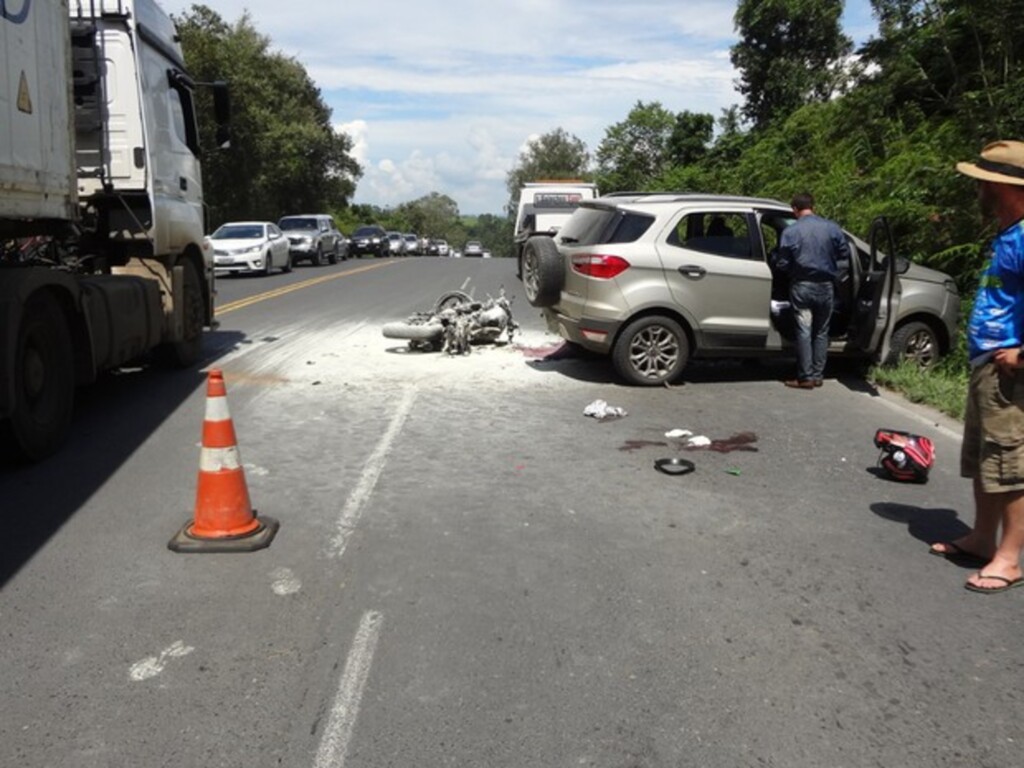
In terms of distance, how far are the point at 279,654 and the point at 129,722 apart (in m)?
0.63

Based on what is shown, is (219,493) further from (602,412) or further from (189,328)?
(189,328)

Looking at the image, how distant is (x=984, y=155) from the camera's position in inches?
164

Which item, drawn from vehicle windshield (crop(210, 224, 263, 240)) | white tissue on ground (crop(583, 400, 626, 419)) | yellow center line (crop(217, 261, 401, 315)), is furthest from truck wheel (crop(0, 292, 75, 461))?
vehicle windshield (crop(210, 224, 263, 240))

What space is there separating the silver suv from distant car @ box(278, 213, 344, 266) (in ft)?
74.9

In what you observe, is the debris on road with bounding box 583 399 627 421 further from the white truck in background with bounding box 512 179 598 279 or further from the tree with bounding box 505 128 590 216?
the tree with bounding box 505 128 590 216

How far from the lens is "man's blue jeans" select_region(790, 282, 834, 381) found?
27.8 ft

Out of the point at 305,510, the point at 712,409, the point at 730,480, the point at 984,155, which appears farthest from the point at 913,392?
the point at 305,510

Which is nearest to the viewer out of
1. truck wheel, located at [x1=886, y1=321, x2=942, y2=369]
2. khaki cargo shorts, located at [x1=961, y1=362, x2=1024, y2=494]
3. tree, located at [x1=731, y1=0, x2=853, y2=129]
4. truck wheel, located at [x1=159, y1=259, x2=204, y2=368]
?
khaki cargo shorts, located at [x1=961, y1=362, x2=1024, y2=494]

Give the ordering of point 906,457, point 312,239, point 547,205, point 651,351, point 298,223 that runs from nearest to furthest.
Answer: point 906,457 < point 651,351 < point 547,205 < point 312,239 < point 298,223

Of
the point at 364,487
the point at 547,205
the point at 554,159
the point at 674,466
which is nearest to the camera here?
the point at 364,487

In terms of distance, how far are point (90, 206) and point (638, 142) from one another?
45.3 metres

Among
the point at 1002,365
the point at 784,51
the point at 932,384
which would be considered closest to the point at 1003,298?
the point at 1002,365

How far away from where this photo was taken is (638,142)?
166ft

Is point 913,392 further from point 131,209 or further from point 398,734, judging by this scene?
point 131,209
